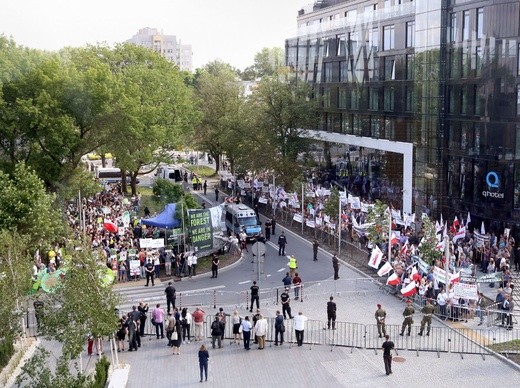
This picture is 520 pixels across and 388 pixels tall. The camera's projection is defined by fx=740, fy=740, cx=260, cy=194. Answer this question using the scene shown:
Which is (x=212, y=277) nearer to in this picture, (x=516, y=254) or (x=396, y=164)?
(x=516, y=254)

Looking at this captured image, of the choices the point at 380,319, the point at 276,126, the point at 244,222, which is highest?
the point at 276,126

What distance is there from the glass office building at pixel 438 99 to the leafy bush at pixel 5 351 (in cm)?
2704

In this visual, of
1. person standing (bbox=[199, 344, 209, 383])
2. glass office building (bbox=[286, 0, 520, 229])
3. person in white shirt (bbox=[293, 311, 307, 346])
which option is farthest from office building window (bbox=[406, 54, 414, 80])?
person standing (bbox=[199, 344, 209, 383])

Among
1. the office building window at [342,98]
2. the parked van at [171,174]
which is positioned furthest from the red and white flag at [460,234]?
the parked van at [171,174]

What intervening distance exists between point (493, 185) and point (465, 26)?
9.46 metres

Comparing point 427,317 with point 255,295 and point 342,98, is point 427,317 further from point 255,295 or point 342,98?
point 342,98

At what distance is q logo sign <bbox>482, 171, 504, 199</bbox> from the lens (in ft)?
134

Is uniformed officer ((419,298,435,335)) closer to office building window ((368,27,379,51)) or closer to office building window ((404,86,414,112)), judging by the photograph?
office building window ((404,86,414,112))

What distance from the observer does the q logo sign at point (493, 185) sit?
4078 centimetres

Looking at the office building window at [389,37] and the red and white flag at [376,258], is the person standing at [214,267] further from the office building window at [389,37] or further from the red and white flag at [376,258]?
the office building window at [389,37]

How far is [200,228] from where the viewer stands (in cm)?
3625

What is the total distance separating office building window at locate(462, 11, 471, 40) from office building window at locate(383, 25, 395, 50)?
422 inches

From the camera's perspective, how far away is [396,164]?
5234 cm

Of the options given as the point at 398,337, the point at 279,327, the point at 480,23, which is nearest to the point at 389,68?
the point at 480,23
